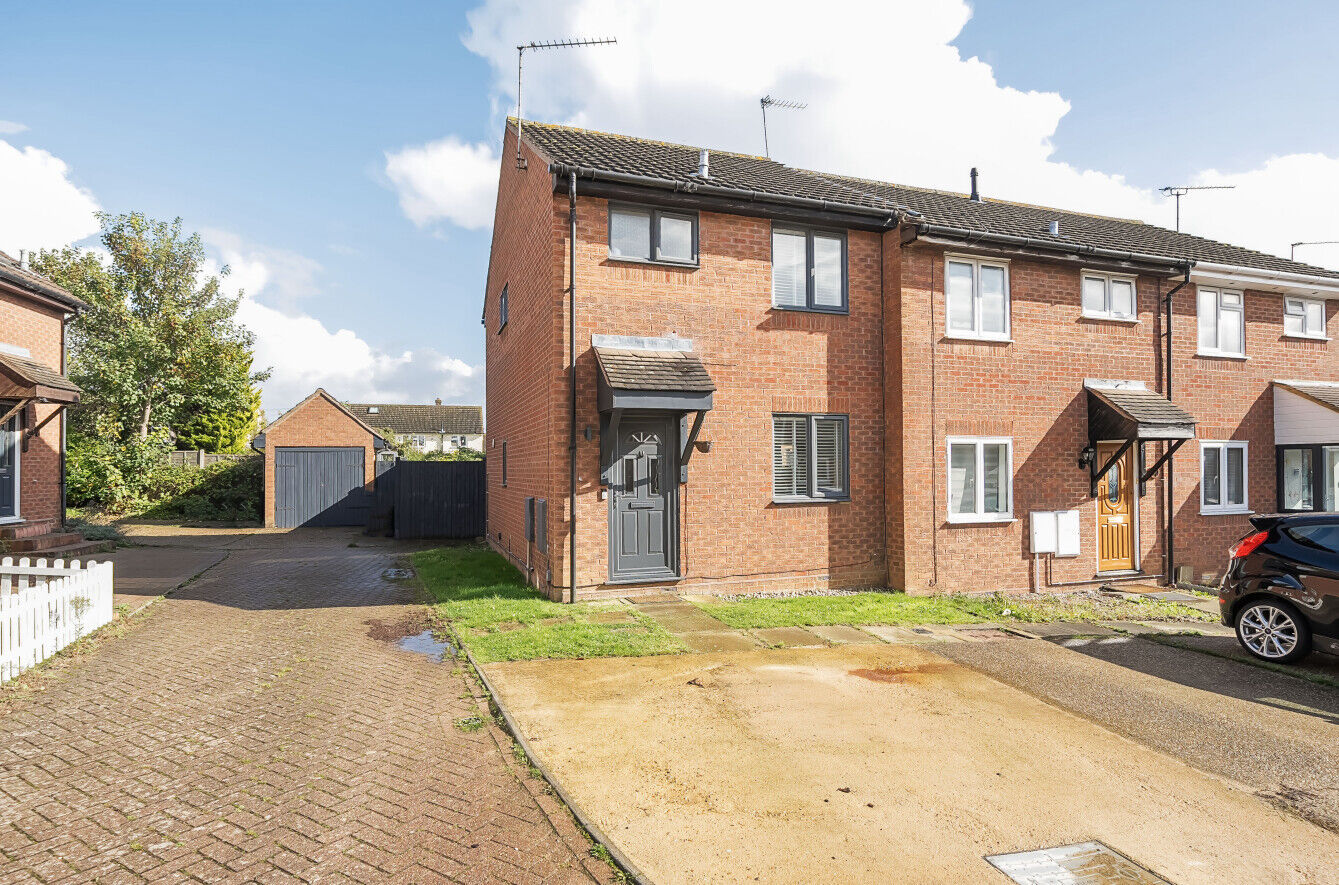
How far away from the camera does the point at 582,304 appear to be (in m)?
10.5

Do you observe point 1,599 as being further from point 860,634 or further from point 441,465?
point 441,465

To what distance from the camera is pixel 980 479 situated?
12.2m

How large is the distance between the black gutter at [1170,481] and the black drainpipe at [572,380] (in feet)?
36.0

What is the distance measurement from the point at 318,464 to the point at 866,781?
2352 centimetres

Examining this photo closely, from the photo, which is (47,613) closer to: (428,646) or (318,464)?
(428,646)

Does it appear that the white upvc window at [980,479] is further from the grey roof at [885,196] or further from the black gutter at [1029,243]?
the grey roof at [885,196]

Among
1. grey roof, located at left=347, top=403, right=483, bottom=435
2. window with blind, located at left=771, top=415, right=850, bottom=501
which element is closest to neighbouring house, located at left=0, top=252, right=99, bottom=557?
window with blind, located at left=771, top=415, right=850, bottom=501

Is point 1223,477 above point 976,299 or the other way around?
the other way around

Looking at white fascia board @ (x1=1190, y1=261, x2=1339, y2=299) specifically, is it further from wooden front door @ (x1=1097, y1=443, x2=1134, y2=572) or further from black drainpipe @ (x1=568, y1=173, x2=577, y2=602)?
black drainpipe @ (x1=568, y1=173, x2=577, y2=602)

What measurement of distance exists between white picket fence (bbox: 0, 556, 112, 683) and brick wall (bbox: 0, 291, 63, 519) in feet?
23.1

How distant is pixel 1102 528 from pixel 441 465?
1594 centimetres

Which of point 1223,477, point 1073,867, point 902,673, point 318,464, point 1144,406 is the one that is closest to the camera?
point 1073,867

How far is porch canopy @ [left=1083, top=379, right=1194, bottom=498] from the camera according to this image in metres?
12.0

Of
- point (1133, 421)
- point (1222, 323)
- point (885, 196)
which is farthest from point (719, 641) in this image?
point (1222, 323)
